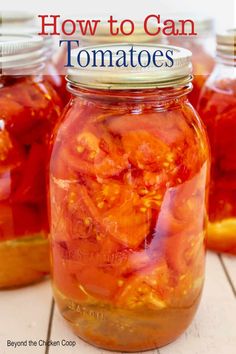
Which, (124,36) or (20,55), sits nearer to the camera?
(20,55)

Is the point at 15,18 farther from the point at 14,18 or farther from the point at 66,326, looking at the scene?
the point at 66,326

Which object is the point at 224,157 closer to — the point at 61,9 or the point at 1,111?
the point at 1,111

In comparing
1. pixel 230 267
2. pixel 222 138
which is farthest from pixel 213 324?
pixel 222 138

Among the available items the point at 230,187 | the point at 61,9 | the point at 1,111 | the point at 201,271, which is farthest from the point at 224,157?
the point at 61,9

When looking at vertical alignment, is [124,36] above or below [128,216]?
above

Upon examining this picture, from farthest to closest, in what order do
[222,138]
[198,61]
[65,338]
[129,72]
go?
1. [198,61]
2. [222,138]
3. [65,338]
4. [129,72]

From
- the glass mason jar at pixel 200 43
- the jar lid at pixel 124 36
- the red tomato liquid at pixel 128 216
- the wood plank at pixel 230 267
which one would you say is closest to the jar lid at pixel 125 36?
the jar lid at pixel 124 36

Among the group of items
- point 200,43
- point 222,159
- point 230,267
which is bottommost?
point 230,267

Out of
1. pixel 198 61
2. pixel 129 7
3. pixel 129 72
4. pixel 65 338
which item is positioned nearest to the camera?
pixel 129 72
